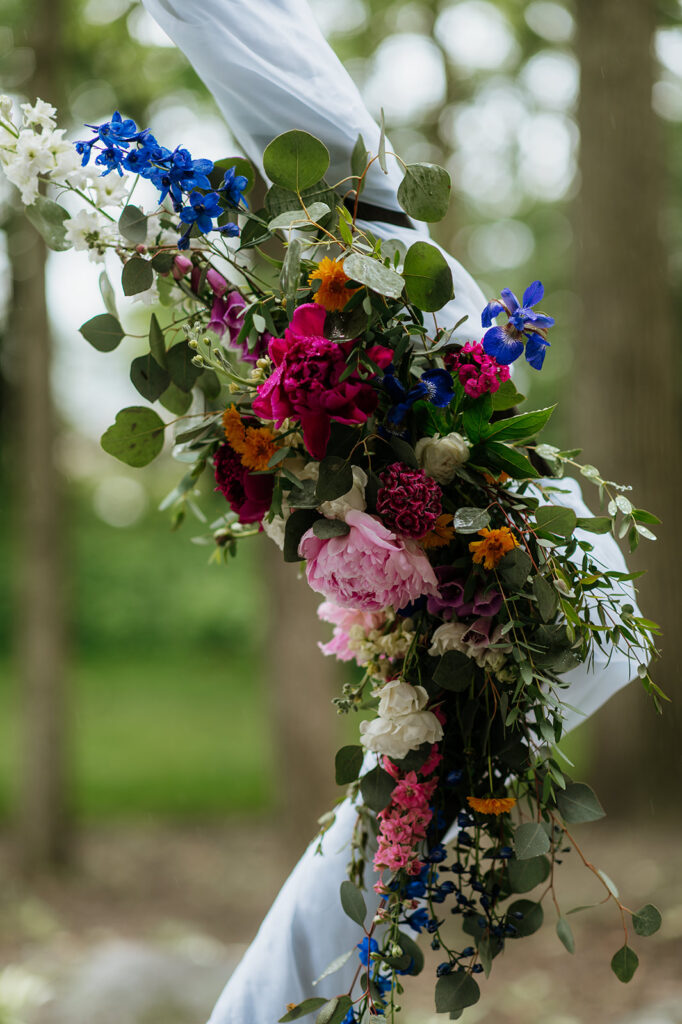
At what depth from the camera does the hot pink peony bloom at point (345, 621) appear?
1147 mm

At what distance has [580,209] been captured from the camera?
12.7 feet

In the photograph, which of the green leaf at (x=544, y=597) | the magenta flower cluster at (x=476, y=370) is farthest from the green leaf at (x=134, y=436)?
the green leaf at (x=544, y=597)

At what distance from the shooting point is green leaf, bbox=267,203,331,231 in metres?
0.97

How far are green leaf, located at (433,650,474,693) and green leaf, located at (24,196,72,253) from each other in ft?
2.23

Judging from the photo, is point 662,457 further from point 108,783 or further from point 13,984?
point 108,783

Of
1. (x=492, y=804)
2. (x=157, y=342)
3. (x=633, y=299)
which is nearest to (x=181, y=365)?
(x=157, y=342)

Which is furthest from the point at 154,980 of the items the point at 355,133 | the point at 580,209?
the point at 580,209

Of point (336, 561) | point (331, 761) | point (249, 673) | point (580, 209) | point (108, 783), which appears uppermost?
point (580, 209)

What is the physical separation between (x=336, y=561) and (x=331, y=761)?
332 centimetres

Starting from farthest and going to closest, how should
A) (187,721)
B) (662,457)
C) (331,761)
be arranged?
(187,721) < (331,761) < (662,457)

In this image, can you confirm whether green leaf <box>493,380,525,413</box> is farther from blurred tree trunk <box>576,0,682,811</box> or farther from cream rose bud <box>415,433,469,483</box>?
blurred tree trunk <box>576,0,682,811</box>

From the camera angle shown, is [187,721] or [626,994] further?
[187,721]

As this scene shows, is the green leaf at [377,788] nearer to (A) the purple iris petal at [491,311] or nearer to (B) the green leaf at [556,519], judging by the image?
(B) the green leaf at [556,519]

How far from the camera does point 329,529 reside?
0.95 m
